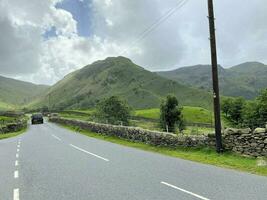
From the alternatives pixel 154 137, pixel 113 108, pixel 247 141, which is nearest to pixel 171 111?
pixel 113 108

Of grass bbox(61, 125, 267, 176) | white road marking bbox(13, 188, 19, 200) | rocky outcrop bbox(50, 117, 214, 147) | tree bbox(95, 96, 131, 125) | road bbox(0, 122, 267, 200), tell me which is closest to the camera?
road bbox(0, 122, 267, 200)

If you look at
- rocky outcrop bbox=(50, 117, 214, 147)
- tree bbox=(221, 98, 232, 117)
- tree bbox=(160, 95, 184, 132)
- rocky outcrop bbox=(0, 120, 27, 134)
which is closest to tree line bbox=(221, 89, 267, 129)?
tree bbox=(221, 98, 232, 117)

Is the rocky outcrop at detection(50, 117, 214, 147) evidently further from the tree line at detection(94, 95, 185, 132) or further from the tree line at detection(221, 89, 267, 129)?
the tree line at detection(221, 89, 267, 129)

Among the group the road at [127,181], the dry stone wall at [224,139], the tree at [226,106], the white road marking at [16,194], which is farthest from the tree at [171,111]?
the white road marking at [16,194]

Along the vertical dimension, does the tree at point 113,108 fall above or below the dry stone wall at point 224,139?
above

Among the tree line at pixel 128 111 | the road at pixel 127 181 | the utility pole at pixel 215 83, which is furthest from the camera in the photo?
the tree line at pixel 128 111

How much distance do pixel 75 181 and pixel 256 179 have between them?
5704mm

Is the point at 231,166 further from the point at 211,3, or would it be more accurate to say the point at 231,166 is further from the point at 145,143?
the point at 145,143

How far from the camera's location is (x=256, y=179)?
450 inches

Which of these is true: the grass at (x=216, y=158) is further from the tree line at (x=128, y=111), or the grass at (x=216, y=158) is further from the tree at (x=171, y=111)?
the tree at (x=171, y=111)

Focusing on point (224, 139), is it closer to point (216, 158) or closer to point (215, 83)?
point (216, 158)

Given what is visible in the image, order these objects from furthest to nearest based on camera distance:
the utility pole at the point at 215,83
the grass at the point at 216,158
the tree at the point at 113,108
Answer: the tree at the point at 113,108, the utility pole at the point at 215,83, the grass at the point at 216,158

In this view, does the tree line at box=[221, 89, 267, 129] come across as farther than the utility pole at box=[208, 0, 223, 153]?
Yes

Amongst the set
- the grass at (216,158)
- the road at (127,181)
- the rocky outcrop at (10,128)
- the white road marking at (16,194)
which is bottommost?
the white road marking at (16,194)
